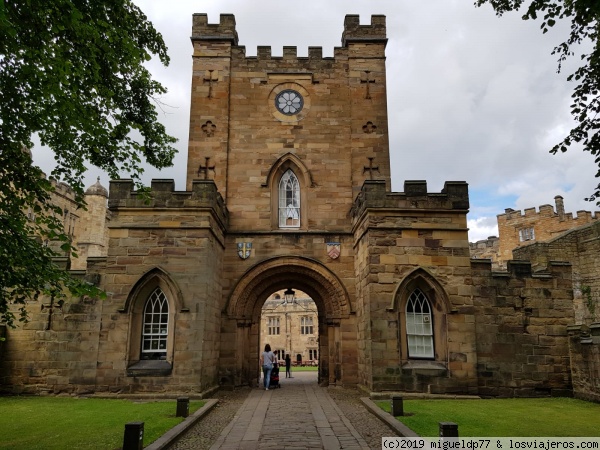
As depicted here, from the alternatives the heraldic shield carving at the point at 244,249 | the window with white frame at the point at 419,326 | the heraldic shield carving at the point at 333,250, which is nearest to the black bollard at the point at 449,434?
the window with white frame at the point at 419,326

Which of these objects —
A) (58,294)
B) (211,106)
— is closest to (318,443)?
(58,294)

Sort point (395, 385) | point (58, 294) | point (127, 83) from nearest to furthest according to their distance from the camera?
point (58, 294)
point (127, 83)
point (395, 385)

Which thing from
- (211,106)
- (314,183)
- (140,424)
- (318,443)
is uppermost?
(211,106)

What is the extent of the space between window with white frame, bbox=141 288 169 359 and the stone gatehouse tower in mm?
30

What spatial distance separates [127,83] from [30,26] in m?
3.91

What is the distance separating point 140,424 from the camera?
6.59 m

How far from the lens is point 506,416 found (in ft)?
32.6

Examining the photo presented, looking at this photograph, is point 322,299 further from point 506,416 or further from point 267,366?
point 506,416

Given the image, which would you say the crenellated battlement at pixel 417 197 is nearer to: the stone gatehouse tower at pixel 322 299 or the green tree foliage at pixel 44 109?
the stone gatehouse tower at pixel 322 299

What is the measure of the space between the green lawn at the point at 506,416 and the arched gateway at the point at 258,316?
4.17 meters

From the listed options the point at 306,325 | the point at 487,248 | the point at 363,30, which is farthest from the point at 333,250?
the point at 487,248

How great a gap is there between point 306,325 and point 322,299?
3272 centimetres

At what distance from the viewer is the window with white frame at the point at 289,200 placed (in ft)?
56.5

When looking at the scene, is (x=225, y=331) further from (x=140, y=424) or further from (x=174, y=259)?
(x=140, y=424)
